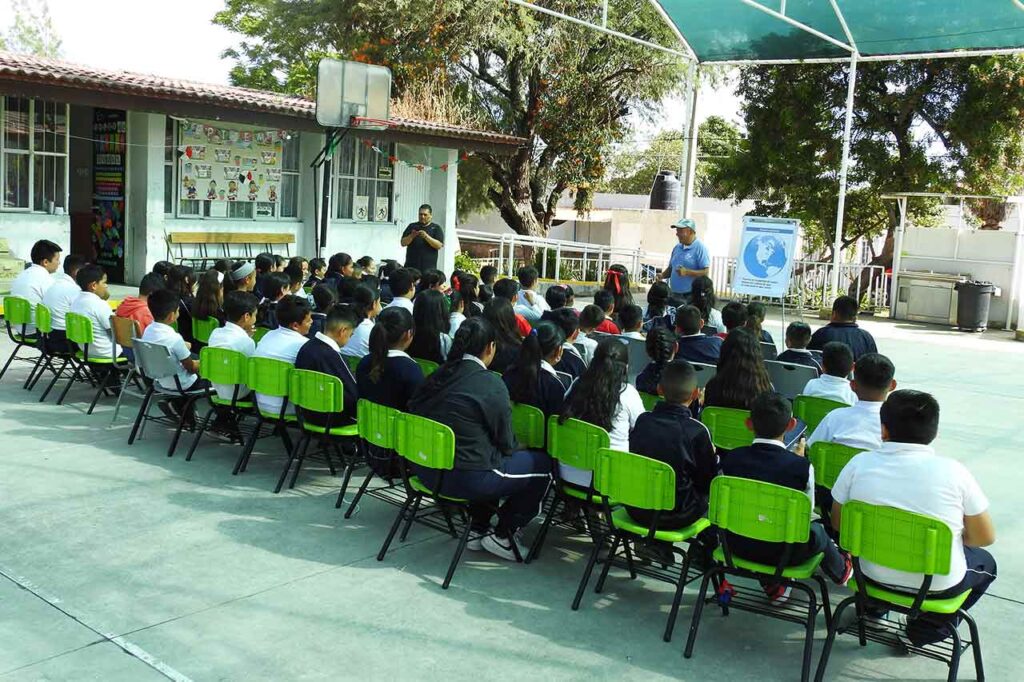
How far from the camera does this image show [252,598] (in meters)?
4.23

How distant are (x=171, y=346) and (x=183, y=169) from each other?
8723 mm

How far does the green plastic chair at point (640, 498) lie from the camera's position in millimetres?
4035

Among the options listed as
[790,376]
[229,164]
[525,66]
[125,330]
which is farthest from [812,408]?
[525,66]

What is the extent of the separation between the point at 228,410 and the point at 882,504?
4.34 meters

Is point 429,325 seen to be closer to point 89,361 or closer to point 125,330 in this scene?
point 125,330

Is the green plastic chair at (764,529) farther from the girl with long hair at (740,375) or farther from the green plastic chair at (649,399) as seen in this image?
the green plastic chair at (649,399)

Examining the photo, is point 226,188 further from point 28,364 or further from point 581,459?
point 581,459

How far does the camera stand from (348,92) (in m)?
12.8

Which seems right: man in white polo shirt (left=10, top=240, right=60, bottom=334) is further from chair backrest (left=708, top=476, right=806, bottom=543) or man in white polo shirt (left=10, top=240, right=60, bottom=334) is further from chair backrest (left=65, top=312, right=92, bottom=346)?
chair backrest (left=708, top=476, right=806, bottom=543)

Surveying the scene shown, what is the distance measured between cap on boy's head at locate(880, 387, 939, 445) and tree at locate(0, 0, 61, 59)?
5595cm

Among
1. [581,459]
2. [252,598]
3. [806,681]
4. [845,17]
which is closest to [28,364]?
[252,598]

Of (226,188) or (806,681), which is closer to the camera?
(806,681)

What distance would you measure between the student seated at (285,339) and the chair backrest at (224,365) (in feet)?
0.40

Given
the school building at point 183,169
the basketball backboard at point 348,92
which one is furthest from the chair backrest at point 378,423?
the basketball backboard at point 348,92
